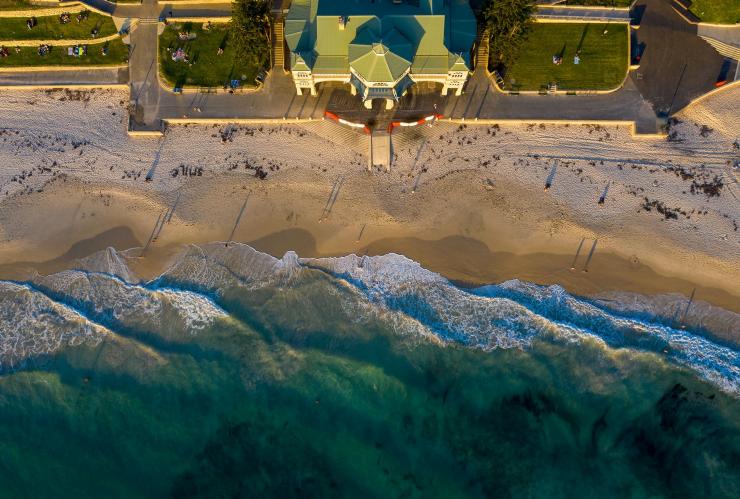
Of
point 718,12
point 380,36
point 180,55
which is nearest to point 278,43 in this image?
point 180,55

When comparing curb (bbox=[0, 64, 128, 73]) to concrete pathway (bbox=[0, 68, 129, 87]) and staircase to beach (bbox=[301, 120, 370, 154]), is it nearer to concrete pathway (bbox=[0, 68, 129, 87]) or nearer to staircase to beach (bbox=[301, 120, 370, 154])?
concrete pathway (bbox=[0, 68, 129, 87])

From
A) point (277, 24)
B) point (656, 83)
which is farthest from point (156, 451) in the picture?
point (656, 83)

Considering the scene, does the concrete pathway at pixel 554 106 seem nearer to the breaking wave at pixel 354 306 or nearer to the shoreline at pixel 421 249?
the shoreline at pixel 421 249

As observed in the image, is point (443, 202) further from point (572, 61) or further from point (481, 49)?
point (572, 61)

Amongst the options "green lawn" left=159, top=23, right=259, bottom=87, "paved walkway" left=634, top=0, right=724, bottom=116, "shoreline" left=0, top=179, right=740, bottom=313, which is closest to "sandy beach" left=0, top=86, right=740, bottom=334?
"shoreline" left=0, top=179, right=740, bottom=313

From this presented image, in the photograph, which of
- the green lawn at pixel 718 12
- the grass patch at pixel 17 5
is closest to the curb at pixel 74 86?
the grass patch at pixel 17 5
